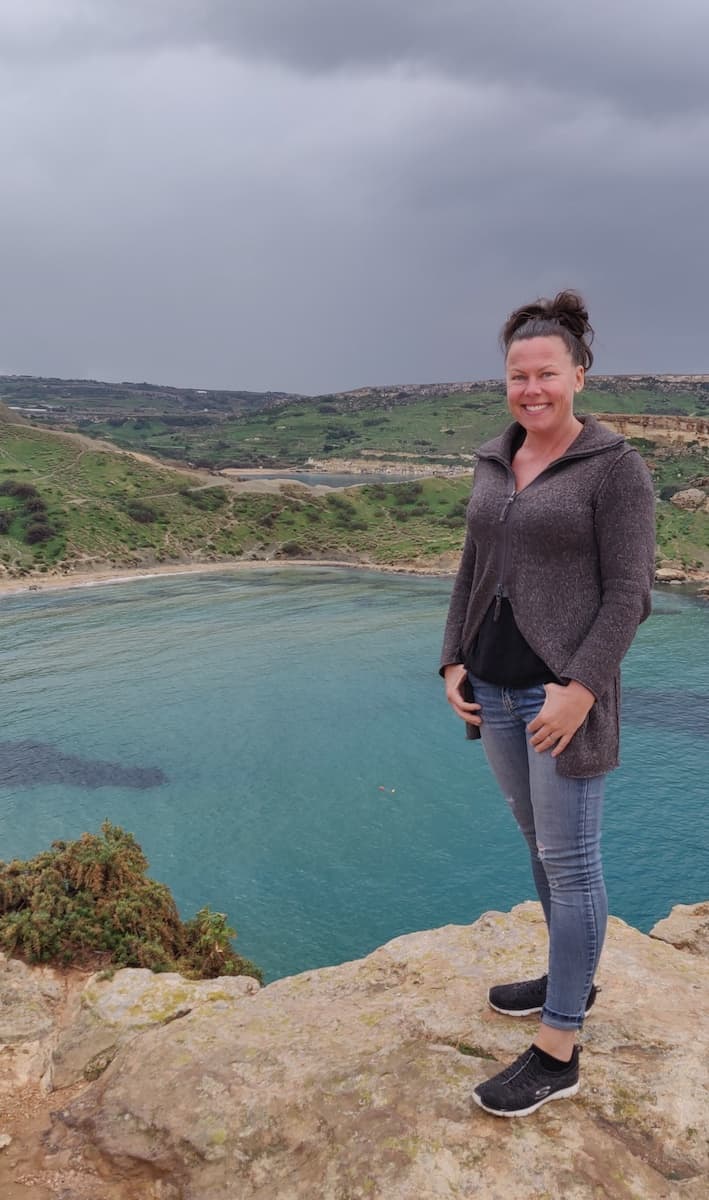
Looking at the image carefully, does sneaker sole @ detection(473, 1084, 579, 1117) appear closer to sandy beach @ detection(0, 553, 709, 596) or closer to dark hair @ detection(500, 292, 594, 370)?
dark hair @ detection(500, 292, 594, 370)

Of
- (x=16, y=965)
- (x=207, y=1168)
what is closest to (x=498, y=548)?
(x=207, y=1168)

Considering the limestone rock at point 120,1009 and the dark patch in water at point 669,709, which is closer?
the limestone rock at point 120,1009

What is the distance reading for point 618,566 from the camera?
2705 millimetres

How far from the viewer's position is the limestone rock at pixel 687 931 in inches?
237

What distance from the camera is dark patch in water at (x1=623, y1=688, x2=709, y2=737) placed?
24500mm

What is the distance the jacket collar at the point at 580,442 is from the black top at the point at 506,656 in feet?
2.12

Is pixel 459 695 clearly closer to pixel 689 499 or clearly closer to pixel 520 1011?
pixel 520 1011

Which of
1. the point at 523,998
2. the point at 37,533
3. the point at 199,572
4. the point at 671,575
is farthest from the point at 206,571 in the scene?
the point at 523,998

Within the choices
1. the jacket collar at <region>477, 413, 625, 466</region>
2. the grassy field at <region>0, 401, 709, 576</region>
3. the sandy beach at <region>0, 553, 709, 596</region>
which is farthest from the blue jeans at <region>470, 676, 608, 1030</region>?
the grassy field at <region>0, 401, 709, 576</region>

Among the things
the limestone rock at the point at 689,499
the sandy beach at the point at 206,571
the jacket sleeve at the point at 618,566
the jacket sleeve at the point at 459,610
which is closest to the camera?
the jacket sleeve at the point at 618,566

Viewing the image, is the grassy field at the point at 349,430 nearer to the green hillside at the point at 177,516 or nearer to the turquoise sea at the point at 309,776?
the green hillside at the point at 177,516

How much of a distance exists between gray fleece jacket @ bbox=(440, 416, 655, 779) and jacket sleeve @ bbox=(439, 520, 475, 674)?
0.35 metres

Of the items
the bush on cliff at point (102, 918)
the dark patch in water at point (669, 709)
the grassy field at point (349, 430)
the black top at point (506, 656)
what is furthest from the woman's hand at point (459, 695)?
the grassy field at point (349, 430)

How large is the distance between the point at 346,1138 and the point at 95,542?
6370cm
